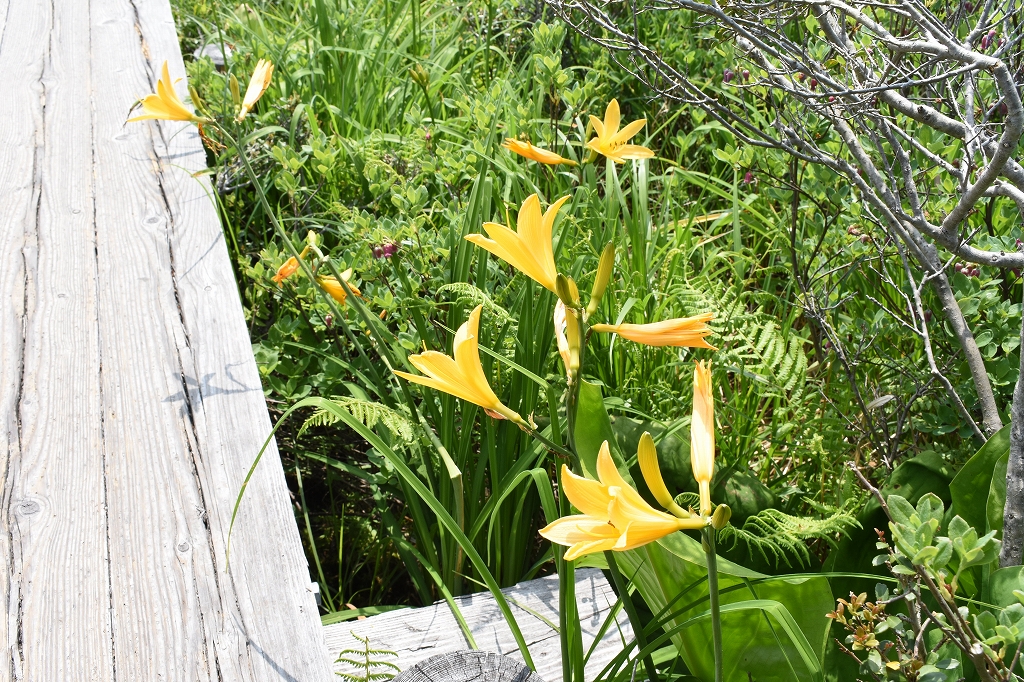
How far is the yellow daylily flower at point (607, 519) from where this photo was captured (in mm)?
772

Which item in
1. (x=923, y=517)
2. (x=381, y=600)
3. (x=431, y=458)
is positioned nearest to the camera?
(x=923, y=517)

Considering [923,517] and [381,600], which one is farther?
[381,600]

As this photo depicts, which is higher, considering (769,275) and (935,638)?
(769,275)

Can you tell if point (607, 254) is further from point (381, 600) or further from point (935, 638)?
point (381, 600)

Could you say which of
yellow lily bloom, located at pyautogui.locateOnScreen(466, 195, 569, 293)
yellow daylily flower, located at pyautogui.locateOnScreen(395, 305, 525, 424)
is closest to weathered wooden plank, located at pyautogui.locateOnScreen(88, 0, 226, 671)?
yellow daylily flower, located at pyautogui.locateOnScreen(395, 305, 525, 424)

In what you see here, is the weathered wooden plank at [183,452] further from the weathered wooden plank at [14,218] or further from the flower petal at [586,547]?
the flower petal at [586,547]

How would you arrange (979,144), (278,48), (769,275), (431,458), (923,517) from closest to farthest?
(923,517), (979,144), (431,458), (769,275), (278,48)

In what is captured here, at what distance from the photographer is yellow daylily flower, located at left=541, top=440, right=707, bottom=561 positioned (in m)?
0.77

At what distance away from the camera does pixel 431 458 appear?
1806 mm

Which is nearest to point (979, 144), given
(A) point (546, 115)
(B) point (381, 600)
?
(B) point (381, 600)

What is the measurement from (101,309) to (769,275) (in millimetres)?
1751

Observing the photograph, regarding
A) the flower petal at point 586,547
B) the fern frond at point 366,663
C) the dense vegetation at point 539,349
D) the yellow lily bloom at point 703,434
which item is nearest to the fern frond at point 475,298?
the dense vegetation at point 539,349

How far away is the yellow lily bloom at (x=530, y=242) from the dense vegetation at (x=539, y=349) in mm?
294

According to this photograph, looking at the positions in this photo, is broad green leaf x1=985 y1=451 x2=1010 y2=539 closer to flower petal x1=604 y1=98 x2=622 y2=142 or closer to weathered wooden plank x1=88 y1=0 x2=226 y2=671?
flower petal x1=604 y1=98 x2=622 y2=142
